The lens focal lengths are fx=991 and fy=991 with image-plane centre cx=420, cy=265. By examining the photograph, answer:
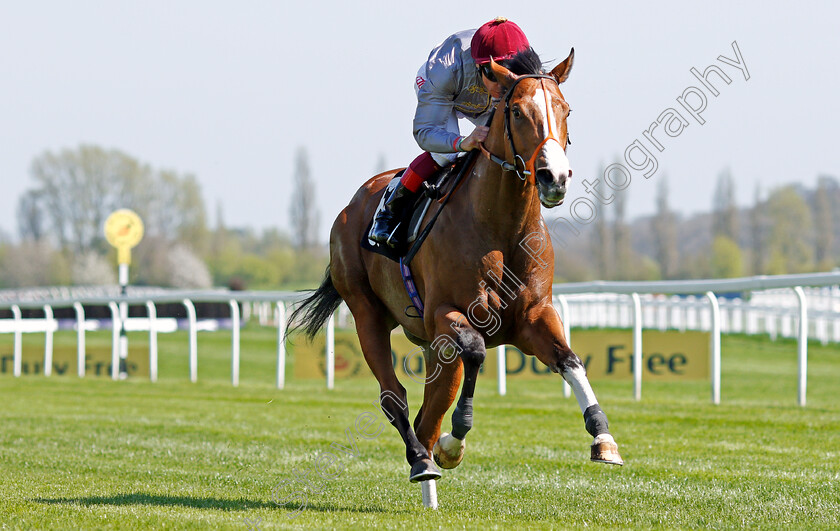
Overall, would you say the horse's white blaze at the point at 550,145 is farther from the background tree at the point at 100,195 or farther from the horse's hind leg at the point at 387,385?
the background tree at the point at 100,195

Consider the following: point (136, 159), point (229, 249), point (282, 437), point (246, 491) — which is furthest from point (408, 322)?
point (229, 249)

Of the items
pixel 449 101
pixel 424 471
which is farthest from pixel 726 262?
pixel 424 471

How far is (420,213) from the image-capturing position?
16.3 feet

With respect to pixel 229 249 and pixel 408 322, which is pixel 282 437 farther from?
pixel 229 249

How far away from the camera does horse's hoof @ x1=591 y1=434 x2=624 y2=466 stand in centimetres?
390

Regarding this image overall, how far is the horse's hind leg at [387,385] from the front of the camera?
4.51 metres

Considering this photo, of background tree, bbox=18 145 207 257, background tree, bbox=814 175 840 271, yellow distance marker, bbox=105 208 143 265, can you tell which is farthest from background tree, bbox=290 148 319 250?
yellow distance marker, bbox=105 208 143 265

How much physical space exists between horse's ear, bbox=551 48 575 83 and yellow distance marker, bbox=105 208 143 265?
1545cm

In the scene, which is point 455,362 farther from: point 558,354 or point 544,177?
point 544,177

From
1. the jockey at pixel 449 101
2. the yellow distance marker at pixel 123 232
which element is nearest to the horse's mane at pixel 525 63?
the jockey at pixel 449 101

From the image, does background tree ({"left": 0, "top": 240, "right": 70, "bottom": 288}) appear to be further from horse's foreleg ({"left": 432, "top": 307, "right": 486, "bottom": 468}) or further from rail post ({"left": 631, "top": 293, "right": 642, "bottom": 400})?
horse's foreleg ({"left": 432, "top": 307, "right": 486, "bottom": 468})

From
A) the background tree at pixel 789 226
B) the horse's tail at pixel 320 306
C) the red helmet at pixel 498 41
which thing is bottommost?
the horse's tail at pixel 320 306

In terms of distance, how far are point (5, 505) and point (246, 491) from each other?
4.02 ft

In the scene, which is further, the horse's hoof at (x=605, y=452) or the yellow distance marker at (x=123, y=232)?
the yellow distance marker at (x=123, y=232)
